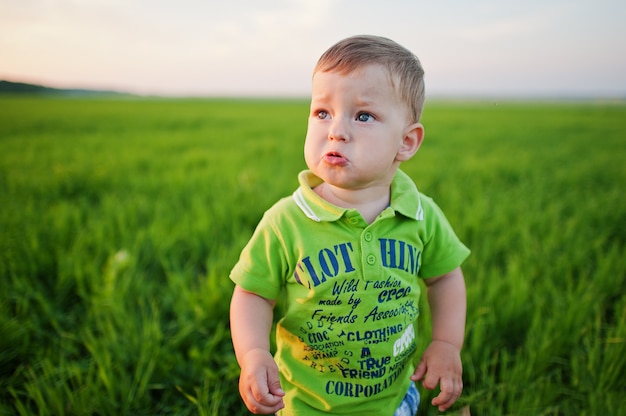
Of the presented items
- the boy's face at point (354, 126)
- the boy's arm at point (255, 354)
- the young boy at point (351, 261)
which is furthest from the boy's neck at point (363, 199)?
the boy's arm at point (255, 354)

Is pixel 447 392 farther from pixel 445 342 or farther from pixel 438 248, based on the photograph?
pixel 438 248

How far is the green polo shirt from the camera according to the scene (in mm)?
1030

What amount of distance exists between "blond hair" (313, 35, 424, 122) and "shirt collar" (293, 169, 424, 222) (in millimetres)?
213

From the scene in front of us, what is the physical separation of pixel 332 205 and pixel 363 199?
0.10 meters

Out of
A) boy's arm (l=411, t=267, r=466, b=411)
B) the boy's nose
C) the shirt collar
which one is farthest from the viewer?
boy's arm (l=411, t=267, r=466, b=411)

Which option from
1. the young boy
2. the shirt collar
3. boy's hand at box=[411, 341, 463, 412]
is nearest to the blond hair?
the young boy

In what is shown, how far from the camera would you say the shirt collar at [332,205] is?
3.35 feet

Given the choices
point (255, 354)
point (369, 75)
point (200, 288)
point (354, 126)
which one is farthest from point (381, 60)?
point (200, 288)

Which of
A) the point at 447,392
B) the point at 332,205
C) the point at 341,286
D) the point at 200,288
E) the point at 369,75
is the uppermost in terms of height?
the point at 369,75

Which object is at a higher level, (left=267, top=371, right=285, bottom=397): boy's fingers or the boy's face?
the boy's face

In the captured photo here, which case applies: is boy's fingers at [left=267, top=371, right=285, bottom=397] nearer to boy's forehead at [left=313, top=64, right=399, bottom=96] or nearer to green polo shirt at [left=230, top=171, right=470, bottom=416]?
green polo shirt at [left=230, top=171, right=470, bottom=416]

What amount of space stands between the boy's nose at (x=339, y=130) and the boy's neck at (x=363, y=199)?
0.19 meters

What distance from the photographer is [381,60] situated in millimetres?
916

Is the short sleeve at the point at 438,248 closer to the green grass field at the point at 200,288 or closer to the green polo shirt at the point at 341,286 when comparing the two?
the green polo shirt at the point at 341,286
